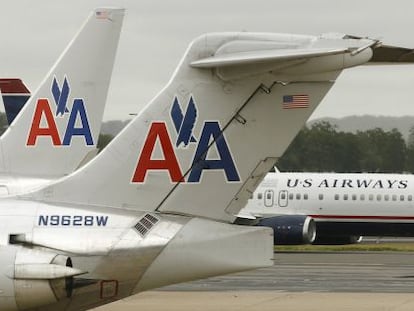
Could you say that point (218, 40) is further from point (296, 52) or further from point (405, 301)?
point (405, 301)

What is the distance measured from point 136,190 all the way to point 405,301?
34.3ft

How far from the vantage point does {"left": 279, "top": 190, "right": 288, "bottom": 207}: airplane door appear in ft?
157

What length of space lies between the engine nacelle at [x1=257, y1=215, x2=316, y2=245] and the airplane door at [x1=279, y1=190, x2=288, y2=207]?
1412 millimetres

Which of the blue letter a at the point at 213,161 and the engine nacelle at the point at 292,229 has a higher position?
the blue letter a at the point at 213,161

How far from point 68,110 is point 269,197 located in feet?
73.0

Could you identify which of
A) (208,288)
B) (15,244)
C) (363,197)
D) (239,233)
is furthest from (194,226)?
(363,197)

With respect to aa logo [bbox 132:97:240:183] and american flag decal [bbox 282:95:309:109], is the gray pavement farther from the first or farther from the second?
american flag decal [bbox 282:95:309:109]

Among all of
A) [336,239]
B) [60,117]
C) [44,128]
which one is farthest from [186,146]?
[336,239]

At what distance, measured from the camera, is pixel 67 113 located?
26.4 m

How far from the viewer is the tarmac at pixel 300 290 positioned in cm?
2414

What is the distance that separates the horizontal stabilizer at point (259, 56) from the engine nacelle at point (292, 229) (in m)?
30.2

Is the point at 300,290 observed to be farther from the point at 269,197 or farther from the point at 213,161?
the point at 269,197

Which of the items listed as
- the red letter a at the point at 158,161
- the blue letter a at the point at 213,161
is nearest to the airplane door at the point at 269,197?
the red letter a at the point at 158,161

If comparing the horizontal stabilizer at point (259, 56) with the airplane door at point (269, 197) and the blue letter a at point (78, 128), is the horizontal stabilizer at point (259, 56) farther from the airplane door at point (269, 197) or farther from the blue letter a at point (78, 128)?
the airplane door at point (269, 197)
